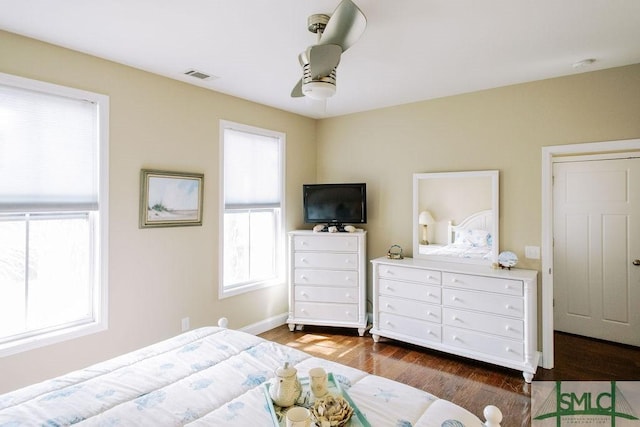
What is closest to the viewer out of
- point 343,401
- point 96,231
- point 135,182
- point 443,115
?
point 343,401

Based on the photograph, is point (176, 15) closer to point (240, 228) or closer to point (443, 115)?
point (240, 228)

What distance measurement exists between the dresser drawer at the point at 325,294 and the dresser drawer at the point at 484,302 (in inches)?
41.6

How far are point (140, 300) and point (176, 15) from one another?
225cm

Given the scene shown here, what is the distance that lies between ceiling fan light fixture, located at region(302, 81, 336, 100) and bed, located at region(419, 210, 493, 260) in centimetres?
236

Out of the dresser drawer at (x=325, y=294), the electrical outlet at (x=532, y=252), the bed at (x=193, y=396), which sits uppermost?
the electrical outlet at (x=532, y=252)

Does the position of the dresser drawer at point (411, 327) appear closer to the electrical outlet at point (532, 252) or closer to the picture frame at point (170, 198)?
the electrical outlet at point (532, 252)

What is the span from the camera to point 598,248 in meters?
3.93

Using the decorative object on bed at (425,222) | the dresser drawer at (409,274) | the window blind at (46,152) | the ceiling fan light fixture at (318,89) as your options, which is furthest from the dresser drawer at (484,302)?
the window blind at (46,152)

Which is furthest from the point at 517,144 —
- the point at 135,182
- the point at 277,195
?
the point at 135,182

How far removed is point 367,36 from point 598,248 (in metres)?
3.44

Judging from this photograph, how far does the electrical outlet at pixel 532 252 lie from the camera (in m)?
3.38

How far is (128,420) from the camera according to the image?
56.1 inches

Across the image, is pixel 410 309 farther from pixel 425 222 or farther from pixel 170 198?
pixel 170 198

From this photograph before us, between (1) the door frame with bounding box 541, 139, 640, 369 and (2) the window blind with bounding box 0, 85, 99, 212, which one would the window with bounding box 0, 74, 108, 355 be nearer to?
(2) the window blind with bounding box 0, 85, 99, 212
